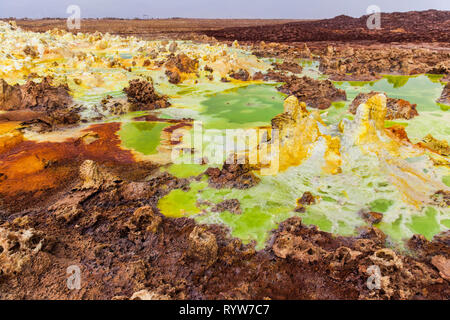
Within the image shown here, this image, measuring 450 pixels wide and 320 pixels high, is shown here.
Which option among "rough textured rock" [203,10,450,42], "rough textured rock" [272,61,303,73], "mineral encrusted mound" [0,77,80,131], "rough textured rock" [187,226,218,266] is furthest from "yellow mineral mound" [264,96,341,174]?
"rough textured rock" [203,10,450,42]

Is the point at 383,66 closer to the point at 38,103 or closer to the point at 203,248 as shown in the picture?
the point at 203,248

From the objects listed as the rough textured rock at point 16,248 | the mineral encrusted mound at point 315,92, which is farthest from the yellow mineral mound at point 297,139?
the mineral encrusted mound at point 315,92

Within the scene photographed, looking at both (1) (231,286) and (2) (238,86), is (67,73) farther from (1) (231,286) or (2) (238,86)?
(1) (231,286)

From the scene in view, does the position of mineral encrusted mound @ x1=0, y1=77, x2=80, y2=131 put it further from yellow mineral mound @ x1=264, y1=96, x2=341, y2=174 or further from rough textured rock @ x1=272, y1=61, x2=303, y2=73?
rough textured rock @ x1=272, y1=61, x2=303, y2=73

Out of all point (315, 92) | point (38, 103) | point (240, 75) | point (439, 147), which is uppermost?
point (240, 75)

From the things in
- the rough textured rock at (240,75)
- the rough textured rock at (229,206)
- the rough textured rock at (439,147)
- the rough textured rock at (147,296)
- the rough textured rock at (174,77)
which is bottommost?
the rough textured rock at (147,296)

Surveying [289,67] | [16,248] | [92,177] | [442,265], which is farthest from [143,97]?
[289,67]

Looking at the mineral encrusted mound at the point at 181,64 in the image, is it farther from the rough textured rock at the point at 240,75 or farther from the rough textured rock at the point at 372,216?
the rough textured rock at the point at 372,216
